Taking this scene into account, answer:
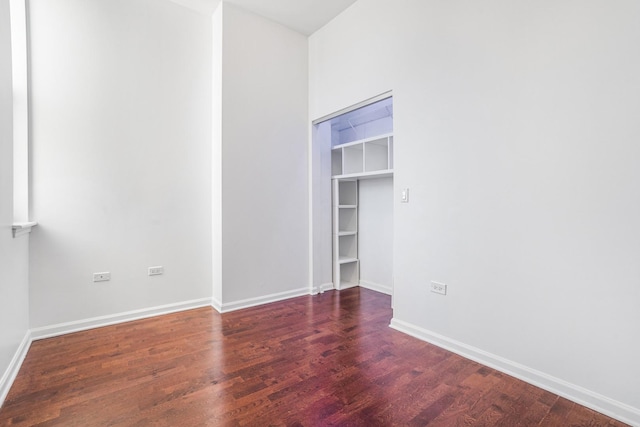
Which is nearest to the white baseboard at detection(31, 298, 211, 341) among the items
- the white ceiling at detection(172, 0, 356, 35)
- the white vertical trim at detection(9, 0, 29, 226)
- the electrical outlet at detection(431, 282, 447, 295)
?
the white vertical trim at detection(9, 0, 29, 226)

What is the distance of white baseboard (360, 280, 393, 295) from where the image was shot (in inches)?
154

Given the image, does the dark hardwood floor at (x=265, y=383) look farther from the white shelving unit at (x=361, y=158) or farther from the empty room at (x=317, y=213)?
the white shelving unit at (x=361, y=158)

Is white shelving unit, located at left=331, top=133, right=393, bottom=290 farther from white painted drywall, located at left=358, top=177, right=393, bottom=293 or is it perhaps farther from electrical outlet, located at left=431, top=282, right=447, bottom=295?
electrical outlet, located at left=431, top=282, right=447, bottom=295

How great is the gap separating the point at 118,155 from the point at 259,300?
2.11m

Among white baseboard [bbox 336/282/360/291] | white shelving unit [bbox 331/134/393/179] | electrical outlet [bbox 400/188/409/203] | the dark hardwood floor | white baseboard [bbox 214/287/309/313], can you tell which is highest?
white shelving unit [bbox 331/134/393/179]

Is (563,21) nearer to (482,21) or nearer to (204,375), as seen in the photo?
(482,21)

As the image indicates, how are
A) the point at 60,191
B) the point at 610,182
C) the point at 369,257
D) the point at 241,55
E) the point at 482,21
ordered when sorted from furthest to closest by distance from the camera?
the point at 369,257 → the point at 241,55 → the point at 60,191 → the point at 482,21 → the point at 610,182

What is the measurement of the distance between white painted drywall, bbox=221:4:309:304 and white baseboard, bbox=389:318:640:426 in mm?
1783

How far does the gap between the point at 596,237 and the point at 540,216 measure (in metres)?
0.29

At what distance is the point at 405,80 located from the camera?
8.88 feet

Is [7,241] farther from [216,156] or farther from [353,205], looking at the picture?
[353,205]

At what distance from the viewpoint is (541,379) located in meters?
1.89

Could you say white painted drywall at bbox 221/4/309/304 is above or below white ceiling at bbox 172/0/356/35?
below

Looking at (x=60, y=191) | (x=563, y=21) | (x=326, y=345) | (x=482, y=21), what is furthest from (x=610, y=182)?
(x=60, y=191)
